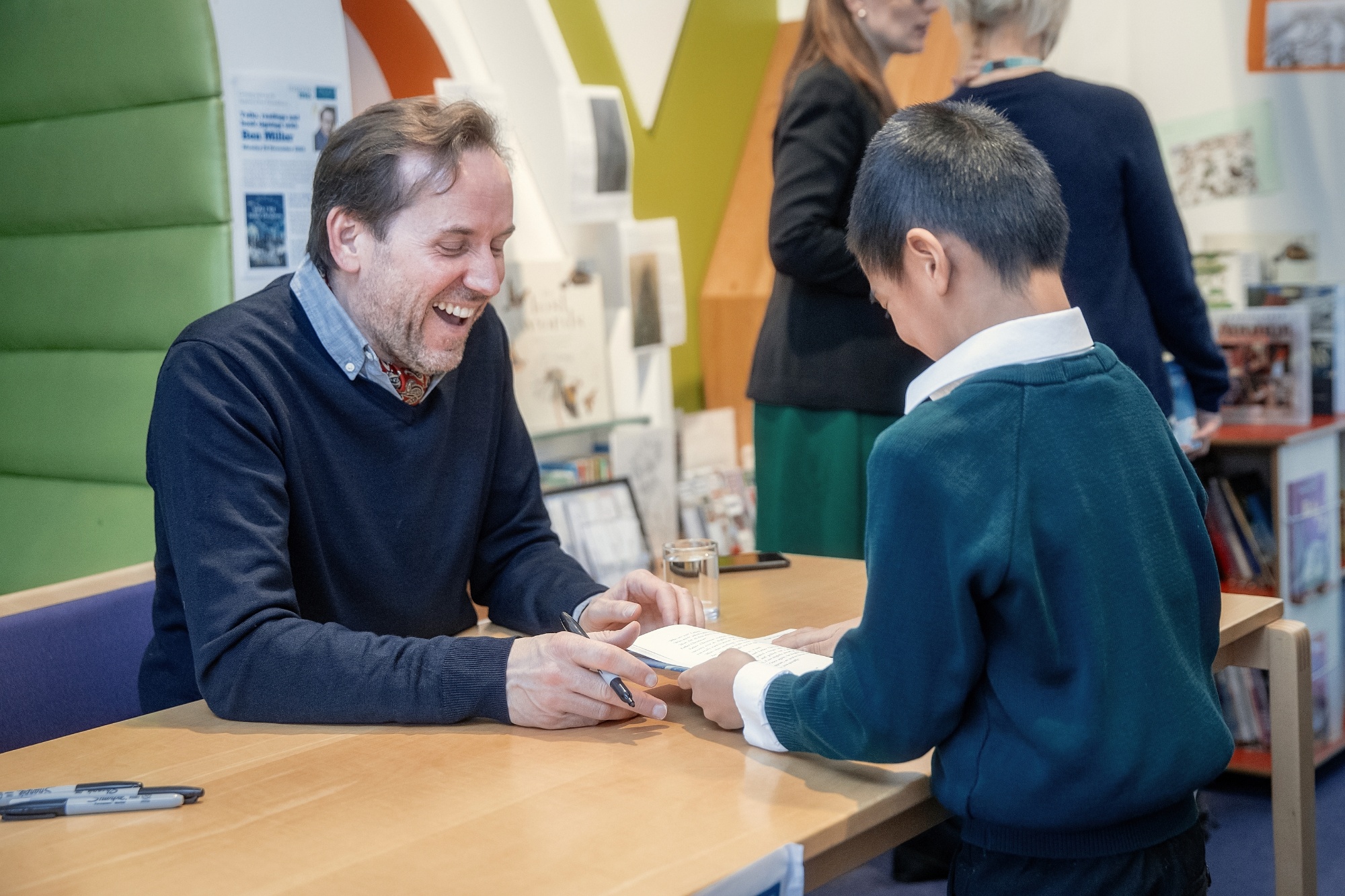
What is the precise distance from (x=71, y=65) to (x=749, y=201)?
2.06 m

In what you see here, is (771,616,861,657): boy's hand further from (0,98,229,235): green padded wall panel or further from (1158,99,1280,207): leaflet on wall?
(1158,99,1280,207): leaflet on wall

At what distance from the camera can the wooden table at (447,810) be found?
1.08 meters

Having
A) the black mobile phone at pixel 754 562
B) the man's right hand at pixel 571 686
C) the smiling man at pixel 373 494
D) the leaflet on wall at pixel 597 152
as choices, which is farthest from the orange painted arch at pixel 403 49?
the man's right hand at pixel 571 686

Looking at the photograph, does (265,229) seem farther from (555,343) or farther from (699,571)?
(699,571)

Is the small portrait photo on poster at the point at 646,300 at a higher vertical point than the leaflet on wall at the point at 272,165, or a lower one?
lower

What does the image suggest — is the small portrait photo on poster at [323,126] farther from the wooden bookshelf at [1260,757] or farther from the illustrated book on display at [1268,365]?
the wooden bookshelf at [1260,757]

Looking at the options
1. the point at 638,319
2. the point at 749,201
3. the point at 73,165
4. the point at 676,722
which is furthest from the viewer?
the point at 749,201

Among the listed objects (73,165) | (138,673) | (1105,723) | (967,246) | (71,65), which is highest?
(71,65)

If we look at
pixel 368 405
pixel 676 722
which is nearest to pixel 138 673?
pixel 368 405

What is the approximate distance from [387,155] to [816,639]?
871 millimetres

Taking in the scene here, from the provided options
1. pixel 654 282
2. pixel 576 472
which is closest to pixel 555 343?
pixel 576 472

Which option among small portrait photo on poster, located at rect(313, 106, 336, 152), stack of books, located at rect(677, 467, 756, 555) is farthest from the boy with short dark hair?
stack of books, located at rect(677, 467, 756, 555)

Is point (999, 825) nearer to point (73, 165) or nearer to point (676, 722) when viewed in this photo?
point (676, 722)

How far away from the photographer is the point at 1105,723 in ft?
3.90
